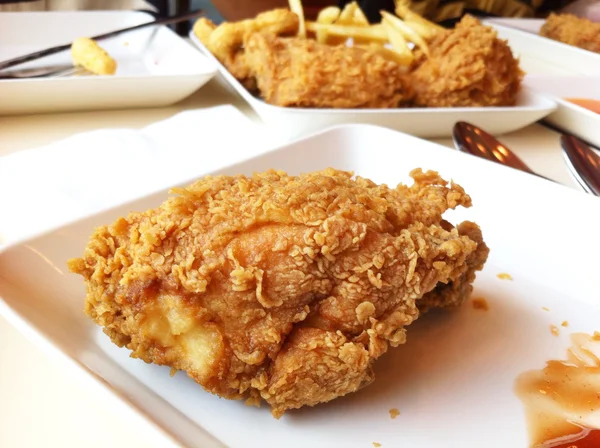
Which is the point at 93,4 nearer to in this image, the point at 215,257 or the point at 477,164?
the point at 477,164

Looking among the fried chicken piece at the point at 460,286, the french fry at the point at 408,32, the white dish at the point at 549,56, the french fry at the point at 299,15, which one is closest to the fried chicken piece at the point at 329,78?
the french fry at the point at 408,32

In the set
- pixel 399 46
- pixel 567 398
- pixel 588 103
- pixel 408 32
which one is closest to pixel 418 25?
pixel 408 32

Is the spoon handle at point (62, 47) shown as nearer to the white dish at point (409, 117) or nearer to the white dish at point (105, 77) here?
the white dish at point (105, 77)

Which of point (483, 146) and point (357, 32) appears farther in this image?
point (357, 32)

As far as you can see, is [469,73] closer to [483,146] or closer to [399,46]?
[399,46]

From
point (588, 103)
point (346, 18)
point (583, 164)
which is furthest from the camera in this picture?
point (346, 18)

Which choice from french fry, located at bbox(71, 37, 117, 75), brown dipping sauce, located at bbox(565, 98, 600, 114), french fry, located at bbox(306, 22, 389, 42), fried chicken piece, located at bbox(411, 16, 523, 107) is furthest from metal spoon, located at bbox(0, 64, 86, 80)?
brown dipping sauce, located at bbox(565, 98, 600, 114)

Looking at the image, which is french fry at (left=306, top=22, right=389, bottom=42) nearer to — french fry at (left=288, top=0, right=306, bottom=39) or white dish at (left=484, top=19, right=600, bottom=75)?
french fry at (left=288, top=0, right=306, bottom=39)
